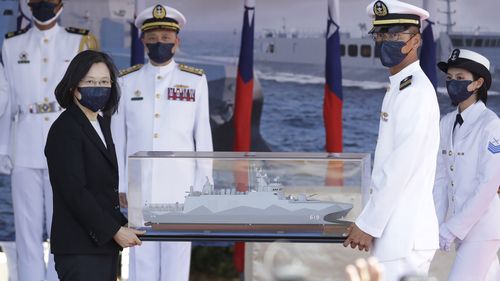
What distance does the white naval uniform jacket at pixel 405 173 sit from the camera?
4.02 meters

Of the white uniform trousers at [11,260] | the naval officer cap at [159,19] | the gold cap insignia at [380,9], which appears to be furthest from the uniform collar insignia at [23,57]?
the gold cap insignia at [380,9]

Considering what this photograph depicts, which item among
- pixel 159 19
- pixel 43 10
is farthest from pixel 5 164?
pixel 159 19

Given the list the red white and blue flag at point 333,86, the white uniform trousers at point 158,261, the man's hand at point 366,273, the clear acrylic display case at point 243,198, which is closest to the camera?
the man's hand at point 366,273

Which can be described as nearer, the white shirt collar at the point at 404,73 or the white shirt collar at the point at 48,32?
the white shirt collar at the point at 404,73

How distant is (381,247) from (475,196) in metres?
0.96

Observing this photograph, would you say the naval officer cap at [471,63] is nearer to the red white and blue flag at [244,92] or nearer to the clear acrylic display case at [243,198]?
the clear acrylic display case at [243,198]

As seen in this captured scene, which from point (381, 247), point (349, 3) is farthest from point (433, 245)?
point (349, 3)

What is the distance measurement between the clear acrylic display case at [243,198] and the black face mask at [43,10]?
4.71 feet

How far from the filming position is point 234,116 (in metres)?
6.64

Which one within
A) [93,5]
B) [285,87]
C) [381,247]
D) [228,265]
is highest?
[93,5]

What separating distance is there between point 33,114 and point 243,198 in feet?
5.64

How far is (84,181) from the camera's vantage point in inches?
160

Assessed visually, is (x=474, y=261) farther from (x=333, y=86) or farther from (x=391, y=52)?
(x=333, y=86)

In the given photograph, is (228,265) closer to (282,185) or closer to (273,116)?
(273,116)
